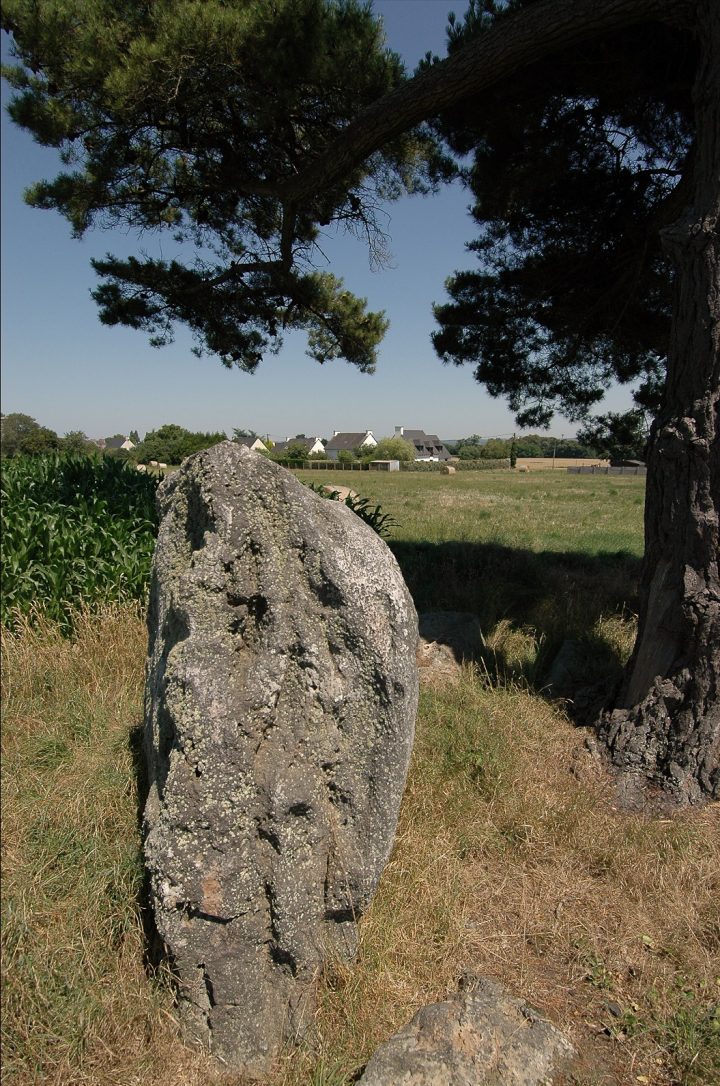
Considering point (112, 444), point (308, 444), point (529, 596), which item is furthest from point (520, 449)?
point (529, 596)

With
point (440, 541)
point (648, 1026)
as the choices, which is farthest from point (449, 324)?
point (648, 1026)

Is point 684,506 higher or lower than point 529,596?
higher

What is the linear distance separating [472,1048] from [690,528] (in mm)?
2819

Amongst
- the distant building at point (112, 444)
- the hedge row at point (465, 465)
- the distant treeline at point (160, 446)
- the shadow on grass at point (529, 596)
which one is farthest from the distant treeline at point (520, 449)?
the shadow on grass at point (529, 596)

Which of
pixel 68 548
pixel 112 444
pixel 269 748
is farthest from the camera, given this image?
pixel 112 444

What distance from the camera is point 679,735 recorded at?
373cm

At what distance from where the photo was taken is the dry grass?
2191mm

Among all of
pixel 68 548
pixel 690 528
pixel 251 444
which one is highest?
pixel 251 444

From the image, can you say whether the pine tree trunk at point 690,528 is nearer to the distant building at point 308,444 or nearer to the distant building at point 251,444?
the distant building at point 251,444

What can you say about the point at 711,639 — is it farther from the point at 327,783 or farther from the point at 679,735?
the point at 327,783

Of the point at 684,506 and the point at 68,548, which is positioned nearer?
the point at 684,506

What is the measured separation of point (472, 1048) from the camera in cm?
216

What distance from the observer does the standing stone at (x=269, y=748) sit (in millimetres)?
2203

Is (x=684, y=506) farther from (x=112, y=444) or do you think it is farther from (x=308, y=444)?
(x=308, y=444)
